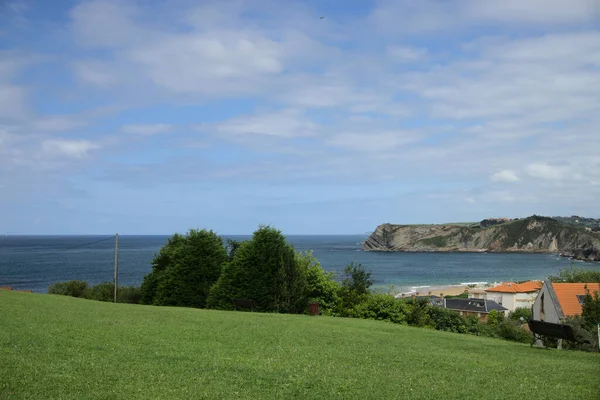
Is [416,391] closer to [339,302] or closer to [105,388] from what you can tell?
[105,388]

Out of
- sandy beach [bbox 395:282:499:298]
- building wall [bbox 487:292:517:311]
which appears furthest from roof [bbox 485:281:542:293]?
sandy beach [bbox 395:282:499:298]

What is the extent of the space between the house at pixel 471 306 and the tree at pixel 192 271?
46941 millimetres

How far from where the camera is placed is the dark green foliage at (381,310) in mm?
31969

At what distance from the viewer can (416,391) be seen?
29.7 feet

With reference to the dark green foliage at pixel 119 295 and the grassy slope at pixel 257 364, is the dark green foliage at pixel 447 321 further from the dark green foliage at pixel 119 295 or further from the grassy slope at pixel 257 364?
the dark green foliage at pixel 119 295

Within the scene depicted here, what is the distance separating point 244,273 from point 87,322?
15821 mm

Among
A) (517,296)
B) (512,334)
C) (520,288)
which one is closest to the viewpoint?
(512,334)

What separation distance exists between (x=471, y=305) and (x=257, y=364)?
7327 centimetres

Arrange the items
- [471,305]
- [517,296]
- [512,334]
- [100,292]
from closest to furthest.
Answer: [512,334] < [100,292] < [471,305] < [517,296]

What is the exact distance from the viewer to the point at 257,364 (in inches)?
426

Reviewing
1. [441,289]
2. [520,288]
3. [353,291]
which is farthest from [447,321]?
[441,289]

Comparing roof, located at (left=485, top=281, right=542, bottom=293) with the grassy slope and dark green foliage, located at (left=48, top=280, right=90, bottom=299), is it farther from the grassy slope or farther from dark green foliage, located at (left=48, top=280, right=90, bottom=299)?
the grassy slope

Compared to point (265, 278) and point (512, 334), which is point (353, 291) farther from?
point (512, 334)

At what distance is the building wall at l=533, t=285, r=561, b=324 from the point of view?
43.3m
